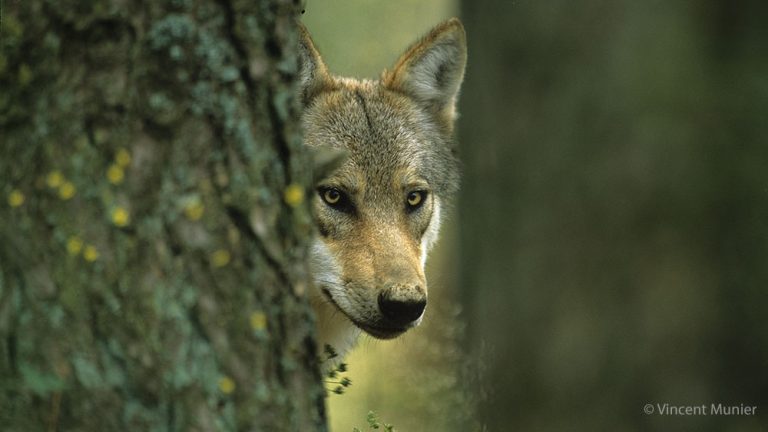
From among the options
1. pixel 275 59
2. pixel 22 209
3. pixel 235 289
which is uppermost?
pixel 275 59

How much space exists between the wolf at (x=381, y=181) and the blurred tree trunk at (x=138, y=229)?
1.70m

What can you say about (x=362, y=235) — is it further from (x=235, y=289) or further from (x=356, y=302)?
(x=235, y=289)

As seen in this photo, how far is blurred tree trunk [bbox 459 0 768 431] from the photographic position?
14.2 ft

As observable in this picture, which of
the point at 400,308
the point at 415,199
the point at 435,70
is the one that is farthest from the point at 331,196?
the point at 435,70

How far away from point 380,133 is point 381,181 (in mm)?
431

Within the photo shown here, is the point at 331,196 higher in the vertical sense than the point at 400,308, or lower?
higher

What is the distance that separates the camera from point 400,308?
4.51 m

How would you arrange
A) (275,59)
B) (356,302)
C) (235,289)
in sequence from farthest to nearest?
1. (356,302)
2. (275,59)
3. (235,289)

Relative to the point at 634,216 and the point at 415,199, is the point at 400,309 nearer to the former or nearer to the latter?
the point at 415,199

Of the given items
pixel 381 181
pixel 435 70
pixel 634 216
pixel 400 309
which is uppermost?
pixel 435 70

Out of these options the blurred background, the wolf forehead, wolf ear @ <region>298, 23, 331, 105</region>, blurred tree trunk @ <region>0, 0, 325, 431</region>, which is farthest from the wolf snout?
blurred tree trunk @ <region>0, 0, 325, 431</region>

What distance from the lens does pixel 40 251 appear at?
2293 mm

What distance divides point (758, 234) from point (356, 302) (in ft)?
6.87

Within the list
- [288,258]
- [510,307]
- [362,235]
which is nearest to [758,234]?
[510,307]
